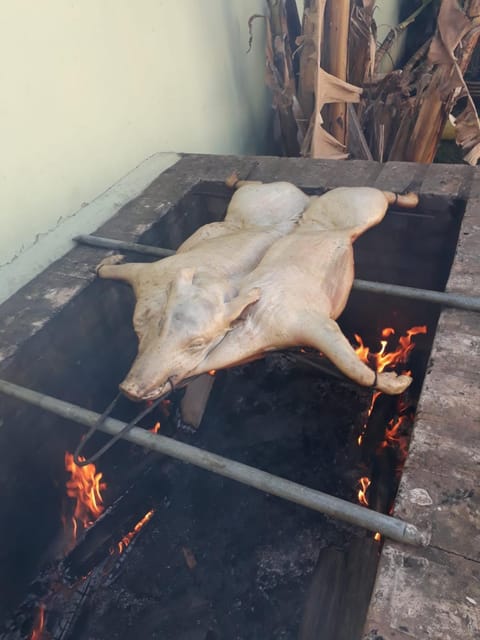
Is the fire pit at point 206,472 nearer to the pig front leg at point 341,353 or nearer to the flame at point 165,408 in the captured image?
the flame at point 165,408

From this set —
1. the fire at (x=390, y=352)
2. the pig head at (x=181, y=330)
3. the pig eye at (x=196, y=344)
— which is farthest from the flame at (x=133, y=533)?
the fire at (x=390, y=352)

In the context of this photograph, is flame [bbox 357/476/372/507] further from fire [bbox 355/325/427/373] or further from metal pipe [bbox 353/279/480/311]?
metal pipe [bbox 353/279/480/311]

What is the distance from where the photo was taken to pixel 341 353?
243 cm

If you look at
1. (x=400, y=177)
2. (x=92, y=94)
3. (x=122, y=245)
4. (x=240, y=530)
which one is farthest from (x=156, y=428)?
(x=92, y=94)

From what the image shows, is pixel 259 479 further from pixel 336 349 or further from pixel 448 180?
pixel 448 180

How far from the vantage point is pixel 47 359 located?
290 cm

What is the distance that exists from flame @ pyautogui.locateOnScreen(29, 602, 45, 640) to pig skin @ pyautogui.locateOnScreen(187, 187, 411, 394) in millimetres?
1761

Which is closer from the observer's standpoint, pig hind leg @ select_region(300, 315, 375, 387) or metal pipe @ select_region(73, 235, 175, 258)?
pig hind leg @ select_region(300, 315, 375, 387)

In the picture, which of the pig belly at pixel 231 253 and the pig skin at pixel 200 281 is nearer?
the pig skin at pixel 200 281

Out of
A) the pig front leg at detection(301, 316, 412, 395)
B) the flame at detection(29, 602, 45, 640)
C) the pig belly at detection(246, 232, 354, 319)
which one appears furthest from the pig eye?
the flame at detection(29, 602, 45, 640)

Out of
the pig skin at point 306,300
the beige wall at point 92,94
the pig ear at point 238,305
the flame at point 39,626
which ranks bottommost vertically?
the flame at point 39,626

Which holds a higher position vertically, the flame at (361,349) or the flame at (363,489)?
the flame at (361,349)

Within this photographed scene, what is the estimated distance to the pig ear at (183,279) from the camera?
248 centimetres

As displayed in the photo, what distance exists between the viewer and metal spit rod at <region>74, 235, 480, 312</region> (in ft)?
8.55
